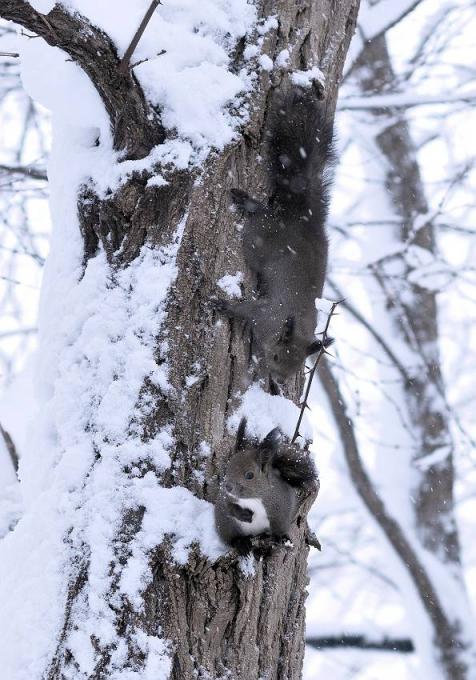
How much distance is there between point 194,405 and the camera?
1.94 m

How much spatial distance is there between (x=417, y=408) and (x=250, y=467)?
3.64m

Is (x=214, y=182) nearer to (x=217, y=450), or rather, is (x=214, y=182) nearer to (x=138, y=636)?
(x=217, y=450)

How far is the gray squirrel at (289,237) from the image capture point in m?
2.24

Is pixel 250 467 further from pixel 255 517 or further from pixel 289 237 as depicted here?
pixel 289 237

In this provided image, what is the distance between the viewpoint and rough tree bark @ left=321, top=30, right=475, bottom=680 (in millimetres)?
4520

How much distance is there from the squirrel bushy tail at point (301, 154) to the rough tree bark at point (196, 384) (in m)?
0.08

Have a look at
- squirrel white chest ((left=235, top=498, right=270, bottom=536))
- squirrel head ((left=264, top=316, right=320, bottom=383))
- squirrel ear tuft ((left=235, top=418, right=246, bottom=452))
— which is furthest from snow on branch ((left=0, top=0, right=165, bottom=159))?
squirrel white chest ((left=235, top=498, right=270, bottom=536))

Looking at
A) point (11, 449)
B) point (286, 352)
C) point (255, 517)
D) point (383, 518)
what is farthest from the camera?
point (383, 518)

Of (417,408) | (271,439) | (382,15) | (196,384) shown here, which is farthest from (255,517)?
(382,15)

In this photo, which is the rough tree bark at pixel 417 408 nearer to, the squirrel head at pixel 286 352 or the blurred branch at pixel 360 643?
the blurred branch at pixel 360 643

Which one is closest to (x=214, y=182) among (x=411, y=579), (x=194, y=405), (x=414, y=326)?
(x=194, y=405)

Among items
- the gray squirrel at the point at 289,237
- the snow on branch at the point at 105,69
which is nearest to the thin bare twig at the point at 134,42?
the snow on branch at the point at 105,69

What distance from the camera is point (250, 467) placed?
1.99 m

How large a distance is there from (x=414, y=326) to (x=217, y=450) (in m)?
3.92
